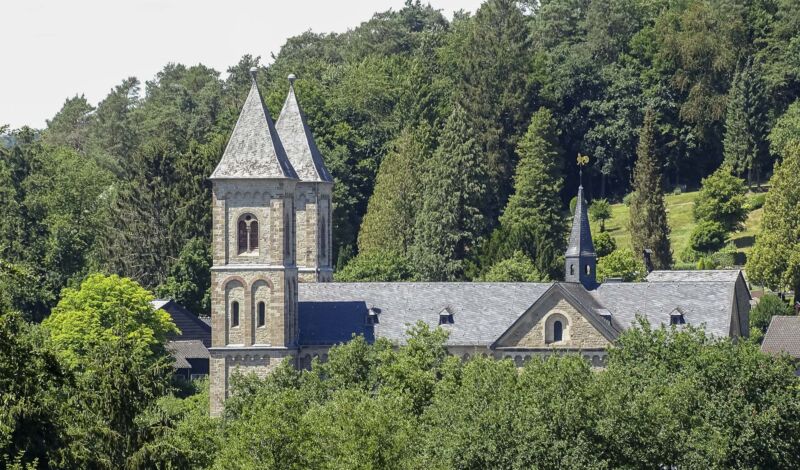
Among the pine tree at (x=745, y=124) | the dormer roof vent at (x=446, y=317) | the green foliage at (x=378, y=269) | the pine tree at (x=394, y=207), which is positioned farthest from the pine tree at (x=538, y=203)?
the dormer roof vent at (x=446, y=317)

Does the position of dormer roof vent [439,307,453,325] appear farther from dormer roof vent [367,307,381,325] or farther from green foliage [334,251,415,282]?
green foliage [334,251,415,282]

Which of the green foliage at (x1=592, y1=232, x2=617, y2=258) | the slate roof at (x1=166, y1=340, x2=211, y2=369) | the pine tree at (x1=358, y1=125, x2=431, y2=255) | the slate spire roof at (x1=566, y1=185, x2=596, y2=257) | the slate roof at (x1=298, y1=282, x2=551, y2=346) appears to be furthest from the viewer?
the green foliage at (x1=592, y1=232, x2=617, y2=258)

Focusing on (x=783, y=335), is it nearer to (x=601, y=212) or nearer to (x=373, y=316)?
(x=373, y=316)

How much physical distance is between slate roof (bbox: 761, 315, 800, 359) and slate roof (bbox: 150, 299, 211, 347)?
28.9m

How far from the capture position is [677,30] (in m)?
147

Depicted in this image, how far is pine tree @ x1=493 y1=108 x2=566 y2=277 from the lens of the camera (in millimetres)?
118375

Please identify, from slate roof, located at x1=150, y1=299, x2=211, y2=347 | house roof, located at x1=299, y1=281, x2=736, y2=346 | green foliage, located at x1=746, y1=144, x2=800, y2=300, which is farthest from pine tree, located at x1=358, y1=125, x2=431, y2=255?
house roof, located at x1=299, y1=281, x2=736, y2=346

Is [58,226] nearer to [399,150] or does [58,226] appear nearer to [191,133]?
[399,150]

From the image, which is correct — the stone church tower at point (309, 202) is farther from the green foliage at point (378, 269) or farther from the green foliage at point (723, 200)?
the green foliage at point (723, 200)

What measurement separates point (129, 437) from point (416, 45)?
109 meters

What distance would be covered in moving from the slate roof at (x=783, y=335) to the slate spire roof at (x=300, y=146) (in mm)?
22160

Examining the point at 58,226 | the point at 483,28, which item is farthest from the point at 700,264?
the point at 58,226

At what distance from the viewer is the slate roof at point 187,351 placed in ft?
352

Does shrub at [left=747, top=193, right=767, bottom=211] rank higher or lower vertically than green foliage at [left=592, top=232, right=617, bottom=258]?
higher
